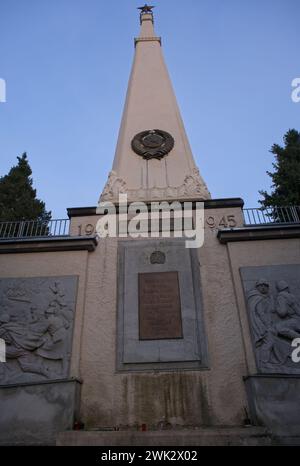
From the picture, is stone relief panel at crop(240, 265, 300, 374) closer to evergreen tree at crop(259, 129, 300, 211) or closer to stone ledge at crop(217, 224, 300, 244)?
stone ledge at crop(217, 224, 300, 244)

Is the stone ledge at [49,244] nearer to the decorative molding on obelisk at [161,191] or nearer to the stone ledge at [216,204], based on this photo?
the stone ledge at [216,204]

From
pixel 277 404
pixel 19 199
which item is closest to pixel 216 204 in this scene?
pixel 277 404

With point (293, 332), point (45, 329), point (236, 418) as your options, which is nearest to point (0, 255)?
point (45, 329)

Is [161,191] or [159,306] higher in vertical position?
[161,191]

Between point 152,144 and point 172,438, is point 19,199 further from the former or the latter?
point 172,438

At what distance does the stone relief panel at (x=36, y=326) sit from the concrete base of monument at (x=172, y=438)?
5.87ft

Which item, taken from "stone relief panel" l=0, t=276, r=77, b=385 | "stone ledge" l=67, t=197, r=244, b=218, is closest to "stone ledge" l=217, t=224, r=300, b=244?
"stone ledge" l=67, t=197, r=244, b=218

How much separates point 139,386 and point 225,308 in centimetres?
287

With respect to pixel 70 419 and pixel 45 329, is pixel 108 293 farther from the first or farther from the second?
Answer: pixel 70 419

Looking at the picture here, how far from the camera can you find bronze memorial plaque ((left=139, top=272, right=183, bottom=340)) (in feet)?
26.5

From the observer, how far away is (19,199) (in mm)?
19141

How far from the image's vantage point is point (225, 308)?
839 centimetres

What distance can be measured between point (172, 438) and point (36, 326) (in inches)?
166

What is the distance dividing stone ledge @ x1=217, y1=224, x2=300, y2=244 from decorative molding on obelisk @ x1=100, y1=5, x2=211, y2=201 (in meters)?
2.25
